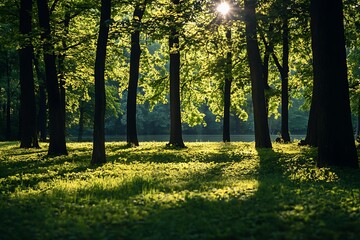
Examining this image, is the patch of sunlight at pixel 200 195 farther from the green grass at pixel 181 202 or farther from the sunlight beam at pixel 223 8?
the sunlight beam at pixel 223 8

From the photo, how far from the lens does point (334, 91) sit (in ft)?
44.9

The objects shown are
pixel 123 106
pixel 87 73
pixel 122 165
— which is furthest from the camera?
pixel 123 106

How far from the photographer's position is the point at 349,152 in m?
13.8

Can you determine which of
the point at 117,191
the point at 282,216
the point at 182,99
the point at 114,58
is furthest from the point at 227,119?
the point at 282,216

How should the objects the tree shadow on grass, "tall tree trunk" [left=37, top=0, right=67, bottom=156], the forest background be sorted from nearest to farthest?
the tree shadow on grass < the forest background < "tall tree trunk" [left=37, top=0, right=67, bottom=156]

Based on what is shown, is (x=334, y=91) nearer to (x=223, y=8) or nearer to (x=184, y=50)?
(x=223, y=8)

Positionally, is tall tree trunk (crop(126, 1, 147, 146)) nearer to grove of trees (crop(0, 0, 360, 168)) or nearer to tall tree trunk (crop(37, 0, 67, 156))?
grove of trees (crop(0, 0, 360, 168))

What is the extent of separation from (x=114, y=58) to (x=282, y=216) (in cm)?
2706

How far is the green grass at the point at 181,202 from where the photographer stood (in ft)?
23.2

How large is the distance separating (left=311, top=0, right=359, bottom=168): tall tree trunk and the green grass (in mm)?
913

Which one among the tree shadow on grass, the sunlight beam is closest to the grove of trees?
the sunlight beam

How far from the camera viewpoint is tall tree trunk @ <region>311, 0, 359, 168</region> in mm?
13711

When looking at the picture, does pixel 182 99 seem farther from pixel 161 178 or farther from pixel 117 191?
pixel 117 191

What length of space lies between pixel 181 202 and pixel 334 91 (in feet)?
24.8
